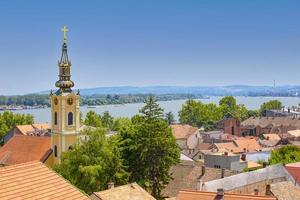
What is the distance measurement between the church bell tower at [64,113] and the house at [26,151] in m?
1.60

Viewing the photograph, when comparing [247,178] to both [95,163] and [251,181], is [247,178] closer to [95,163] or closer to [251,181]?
[251,181]

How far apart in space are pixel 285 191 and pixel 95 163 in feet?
51.8

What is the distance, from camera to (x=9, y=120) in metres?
93.2

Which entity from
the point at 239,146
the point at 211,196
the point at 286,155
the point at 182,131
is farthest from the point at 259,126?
the point at 211,196

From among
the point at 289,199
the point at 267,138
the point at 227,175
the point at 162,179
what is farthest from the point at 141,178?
the point at 267,138

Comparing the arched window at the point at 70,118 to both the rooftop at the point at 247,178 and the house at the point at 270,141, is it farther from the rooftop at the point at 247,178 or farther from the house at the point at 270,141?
the house at the point at 270,141

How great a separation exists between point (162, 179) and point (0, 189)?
31.8m

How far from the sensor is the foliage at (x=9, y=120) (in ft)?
288

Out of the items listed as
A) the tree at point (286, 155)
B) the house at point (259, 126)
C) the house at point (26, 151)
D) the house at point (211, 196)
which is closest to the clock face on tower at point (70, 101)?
the house at point (26, 151)

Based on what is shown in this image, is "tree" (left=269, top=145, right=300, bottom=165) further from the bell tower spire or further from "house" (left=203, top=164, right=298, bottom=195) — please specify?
the bell tower spire

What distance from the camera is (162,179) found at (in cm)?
4412

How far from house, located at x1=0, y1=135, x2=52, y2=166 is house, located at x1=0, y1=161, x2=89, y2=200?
127ft

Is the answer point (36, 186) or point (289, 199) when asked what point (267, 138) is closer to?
point (289, 199)

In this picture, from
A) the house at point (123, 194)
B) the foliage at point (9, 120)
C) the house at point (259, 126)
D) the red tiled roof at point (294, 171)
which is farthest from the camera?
the house at point (259, 126)
